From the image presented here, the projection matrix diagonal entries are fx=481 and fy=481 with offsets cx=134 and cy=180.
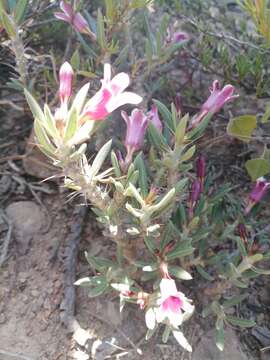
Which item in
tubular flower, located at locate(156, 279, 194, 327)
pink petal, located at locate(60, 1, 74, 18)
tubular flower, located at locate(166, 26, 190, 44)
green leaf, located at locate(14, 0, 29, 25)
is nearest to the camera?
tubular flower, located at locate(156, 279, 194, 327)

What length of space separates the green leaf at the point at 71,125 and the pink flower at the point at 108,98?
0.29ft

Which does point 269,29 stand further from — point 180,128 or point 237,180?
point 237,180

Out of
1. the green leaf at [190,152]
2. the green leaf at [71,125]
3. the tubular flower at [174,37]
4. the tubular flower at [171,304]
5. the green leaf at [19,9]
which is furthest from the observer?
the tubular flower at [174,37]

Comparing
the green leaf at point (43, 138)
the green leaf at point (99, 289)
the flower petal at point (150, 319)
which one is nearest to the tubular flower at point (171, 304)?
the flower petal at point (150, 319)

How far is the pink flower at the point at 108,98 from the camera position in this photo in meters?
1.21

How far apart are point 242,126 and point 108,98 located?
2.13ft

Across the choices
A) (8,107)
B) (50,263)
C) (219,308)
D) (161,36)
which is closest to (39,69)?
(8,107)

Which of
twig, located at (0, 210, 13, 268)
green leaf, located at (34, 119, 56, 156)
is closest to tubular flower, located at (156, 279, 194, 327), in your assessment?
green leaf, located at (34, 119, 56, 156)

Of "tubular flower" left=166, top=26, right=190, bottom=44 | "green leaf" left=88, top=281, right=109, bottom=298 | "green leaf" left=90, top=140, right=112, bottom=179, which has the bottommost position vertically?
"green leaf" left=88, top=281, right=109, bottom=298

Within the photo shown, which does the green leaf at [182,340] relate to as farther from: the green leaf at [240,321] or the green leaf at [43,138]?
the green leaf at [43,138]

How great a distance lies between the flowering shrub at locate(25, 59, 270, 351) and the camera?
48.0 inches

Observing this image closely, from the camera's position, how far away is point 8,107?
7.71ft

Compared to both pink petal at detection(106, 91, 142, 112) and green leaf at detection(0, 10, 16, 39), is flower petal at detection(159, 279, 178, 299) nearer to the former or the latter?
pink petal at detection(106, 91, 142, 112)

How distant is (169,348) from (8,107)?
1.37m
